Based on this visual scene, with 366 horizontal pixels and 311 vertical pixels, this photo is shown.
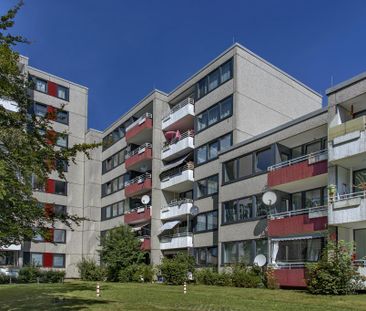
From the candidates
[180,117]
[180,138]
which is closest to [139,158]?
[180,138]

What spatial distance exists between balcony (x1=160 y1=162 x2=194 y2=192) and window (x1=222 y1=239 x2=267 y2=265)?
932 centimetres

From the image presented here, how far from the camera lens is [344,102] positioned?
Answer: 28.0 metres

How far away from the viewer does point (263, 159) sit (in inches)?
1380

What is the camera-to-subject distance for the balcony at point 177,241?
43375mm

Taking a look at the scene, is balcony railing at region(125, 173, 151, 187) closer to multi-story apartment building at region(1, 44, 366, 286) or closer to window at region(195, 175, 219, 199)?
multi-story apartment building at region(1, 44, 366, 286)

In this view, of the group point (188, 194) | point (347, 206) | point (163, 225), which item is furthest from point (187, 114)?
point (347, 206)

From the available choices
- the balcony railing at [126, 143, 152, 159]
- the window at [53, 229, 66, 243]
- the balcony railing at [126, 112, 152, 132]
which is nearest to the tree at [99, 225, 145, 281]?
the balcony railing at [126, 143, 152, 159]

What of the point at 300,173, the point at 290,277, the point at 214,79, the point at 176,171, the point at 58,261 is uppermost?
the point at 214,79

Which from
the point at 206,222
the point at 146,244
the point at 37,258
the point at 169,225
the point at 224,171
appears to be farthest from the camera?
the point at 37,258

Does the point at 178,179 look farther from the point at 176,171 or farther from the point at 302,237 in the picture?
the point at 302,237

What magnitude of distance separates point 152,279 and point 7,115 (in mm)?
29704

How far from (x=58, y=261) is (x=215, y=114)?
31.2 meters

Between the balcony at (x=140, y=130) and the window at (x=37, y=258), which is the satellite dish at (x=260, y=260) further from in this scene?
the window at (x=37, y=258)

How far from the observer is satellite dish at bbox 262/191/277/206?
3255cm
